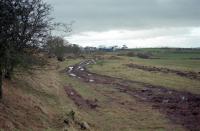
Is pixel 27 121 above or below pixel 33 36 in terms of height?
below

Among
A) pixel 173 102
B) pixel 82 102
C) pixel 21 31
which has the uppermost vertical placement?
pixel 21 31

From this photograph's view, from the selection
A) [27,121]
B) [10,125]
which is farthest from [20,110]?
[10,125]

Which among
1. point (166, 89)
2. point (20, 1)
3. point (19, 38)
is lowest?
point (166, 89)

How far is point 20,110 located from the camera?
72.1 ft

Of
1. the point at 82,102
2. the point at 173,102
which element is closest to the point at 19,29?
the point at 82,102

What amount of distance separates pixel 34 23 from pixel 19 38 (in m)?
1.84

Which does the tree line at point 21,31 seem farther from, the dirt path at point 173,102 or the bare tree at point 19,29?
the dirt path at point 173,102

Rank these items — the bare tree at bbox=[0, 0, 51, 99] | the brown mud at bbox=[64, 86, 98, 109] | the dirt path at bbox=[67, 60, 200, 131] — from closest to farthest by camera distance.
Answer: the bare tree at bbox=[0, 0, 51, 99], the dirt path at bbox=[67, 60, 200, 131], the brown mud at bbox=[64, 86, 98, 109]

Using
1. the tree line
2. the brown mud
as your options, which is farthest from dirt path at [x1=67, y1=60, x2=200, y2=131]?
the tree line

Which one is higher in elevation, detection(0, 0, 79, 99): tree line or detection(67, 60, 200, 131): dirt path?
detection(0, 0, 79, 99): tree line

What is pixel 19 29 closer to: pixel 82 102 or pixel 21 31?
pixel 21 31

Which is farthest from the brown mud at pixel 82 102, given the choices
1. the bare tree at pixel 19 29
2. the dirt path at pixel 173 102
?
the bare tree at pixel 19 29

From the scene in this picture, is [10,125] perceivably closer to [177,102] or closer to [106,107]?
[106,107]

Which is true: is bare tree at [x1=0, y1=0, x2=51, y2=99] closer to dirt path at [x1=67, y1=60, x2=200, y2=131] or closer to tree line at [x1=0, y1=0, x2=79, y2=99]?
tree line at [x1=0, y1=0, x2=79, y2=99]
